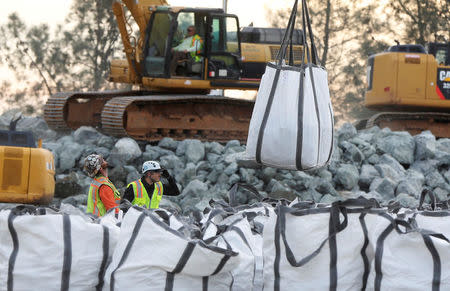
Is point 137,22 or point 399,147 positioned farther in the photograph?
point 137,22

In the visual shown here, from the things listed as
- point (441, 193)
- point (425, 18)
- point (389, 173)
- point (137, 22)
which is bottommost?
point (441, 193)

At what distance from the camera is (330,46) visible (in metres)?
35.6

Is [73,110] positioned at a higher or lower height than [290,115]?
lower

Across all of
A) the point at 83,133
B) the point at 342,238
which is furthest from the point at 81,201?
the point at 342,238

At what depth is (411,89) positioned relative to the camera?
70.4ft

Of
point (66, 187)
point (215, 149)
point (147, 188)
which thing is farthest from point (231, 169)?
point (147, 188)

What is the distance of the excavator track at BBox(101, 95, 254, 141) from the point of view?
17.2m

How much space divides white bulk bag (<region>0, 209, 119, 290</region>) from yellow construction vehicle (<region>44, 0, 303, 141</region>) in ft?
41.6

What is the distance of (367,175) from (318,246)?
12052mm

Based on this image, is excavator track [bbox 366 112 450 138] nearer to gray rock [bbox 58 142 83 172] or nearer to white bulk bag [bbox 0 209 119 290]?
gray rock [bbox 58 142 83 172]

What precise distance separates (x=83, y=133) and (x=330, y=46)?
1991 centimetres

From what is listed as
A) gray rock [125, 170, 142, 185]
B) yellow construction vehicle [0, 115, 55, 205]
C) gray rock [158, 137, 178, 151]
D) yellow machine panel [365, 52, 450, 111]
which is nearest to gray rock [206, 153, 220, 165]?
gray rock [158, 137, 178, 151]

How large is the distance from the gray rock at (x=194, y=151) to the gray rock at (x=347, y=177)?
8.65 feet

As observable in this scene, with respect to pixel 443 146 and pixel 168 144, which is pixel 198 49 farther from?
pixel 443 146
